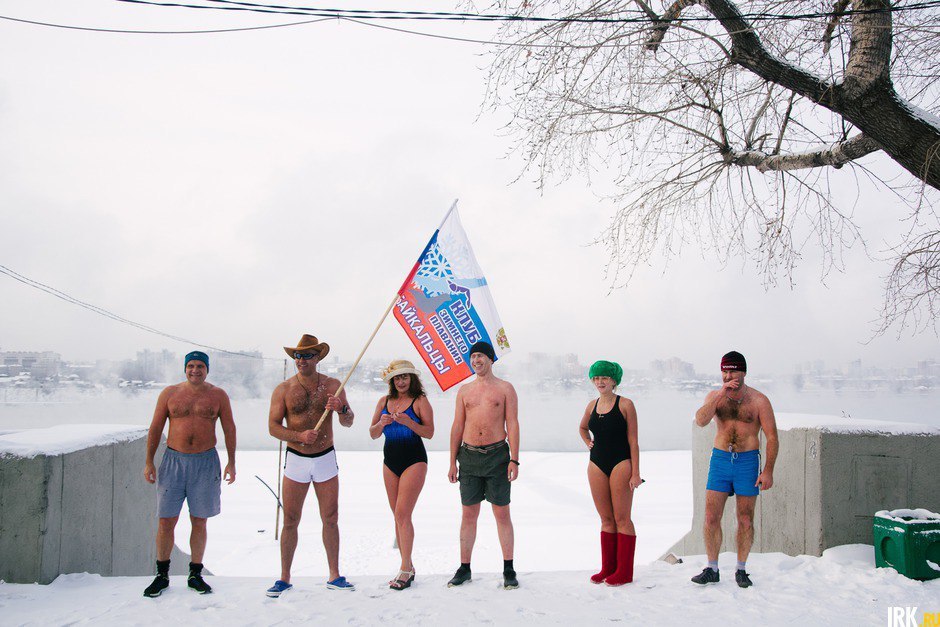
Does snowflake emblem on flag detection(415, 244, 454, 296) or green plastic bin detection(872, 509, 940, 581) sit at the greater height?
snowflake emblem on flag detection(415, 244, 454, 296)

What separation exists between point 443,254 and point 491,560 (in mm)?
10049

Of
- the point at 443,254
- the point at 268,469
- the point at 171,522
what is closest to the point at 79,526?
the point at 171,522

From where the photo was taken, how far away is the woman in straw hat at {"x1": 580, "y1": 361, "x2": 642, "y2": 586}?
5.06 m

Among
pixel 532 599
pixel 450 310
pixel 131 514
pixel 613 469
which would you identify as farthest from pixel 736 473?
pixel 131 514

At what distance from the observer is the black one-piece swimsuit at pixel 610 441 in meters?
5.09

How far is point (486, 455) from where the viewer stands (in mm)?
5109

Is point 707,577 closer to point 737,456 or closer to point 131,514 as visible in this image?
point 737,456

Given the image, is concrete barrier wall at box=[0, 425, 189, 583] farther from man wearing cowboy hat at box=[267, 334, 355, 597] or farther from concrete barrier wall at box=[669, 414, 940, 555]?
concrete barrier wall at box=[669, 414, 940, 555]

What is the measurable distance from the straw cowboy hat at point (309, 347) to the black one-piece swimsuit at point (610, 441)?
7.88 feet

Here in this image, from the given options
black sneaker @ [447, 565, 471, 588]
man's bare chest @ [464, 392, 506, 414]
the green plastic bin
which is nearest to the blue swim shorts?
the green plastic bin

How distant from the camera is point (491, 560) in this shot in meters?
14.2

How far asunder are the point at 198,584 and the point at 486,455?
2519 millimetres

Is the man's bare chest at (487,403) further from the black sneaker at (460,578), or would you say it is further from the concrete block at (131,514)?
the concrete block at (131,514)

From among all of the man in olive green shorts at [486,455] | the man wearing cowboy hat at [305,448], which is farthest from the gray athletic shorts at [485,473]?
the man wearing cowboy hat at [305,448]
